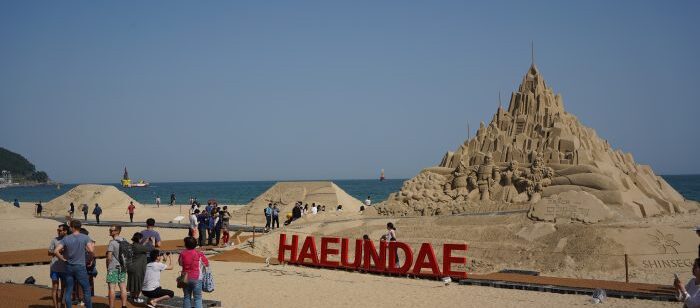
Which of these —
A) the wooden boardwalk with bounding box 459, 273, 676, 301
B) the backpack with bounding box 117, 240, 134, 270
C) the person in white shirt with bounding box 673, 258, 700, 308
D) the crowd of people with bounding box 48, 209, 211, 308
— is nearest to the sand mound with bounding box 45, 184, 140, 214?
the wooden boardwalk with bounding box 459, 273, 676, 301

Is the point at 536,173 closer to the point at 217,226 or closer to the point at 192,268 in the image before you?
the point at 217,226

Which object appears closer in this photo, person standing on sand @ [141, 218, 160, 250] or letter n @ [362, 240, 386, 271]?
person standing on sand @ [141, 218, 160, 250]

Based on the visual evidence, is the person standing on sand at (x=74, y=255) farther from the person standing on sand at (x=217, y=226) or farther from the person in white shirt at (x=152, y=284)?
the person standing on sand at (x=217, y=226)

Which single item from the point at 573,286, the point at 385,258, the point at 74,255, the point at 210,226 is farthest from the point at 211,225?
the point at 74,255

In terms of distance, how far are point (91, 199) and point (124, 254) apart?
3895 cm

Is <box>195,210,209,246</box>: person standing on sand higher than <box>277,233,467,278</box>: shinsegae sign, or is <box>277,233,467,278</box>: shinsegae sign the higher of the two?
<box>195,210,209,246</box>: person standing on sand

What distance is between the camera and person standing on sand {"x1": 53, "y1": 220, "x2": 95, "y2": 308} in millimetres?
10859

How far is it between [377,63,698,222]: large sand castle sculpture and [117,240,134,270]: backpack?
1631cm

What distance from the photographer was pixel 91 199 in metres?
47.7

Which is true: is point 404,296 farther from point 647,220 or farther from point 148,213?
point 148,213

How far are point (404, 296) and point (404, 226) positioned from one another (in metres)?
11.5

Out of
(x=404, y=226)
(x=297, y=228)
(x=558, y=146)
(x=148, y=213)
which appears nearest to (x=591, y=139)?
(x=558, y=146)

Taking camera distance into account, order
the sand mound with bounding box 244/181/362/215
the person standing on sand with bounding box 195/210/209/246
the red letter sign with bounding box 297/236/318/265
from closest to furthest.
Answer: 1. the red letter sign with bounding box 297/236/318/265
2. the person standing on sand with bounding box 195/210/209/246
3. the sand mound with bounding box 244/181/362/215

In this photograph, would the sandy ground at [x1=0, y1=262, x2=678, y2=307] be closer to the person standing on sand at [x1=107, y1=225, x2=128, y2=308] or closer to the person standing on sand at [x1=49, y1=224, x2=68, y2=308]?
the person standing on sand at [x1=107, y1=225, x2=128, y2=308]
